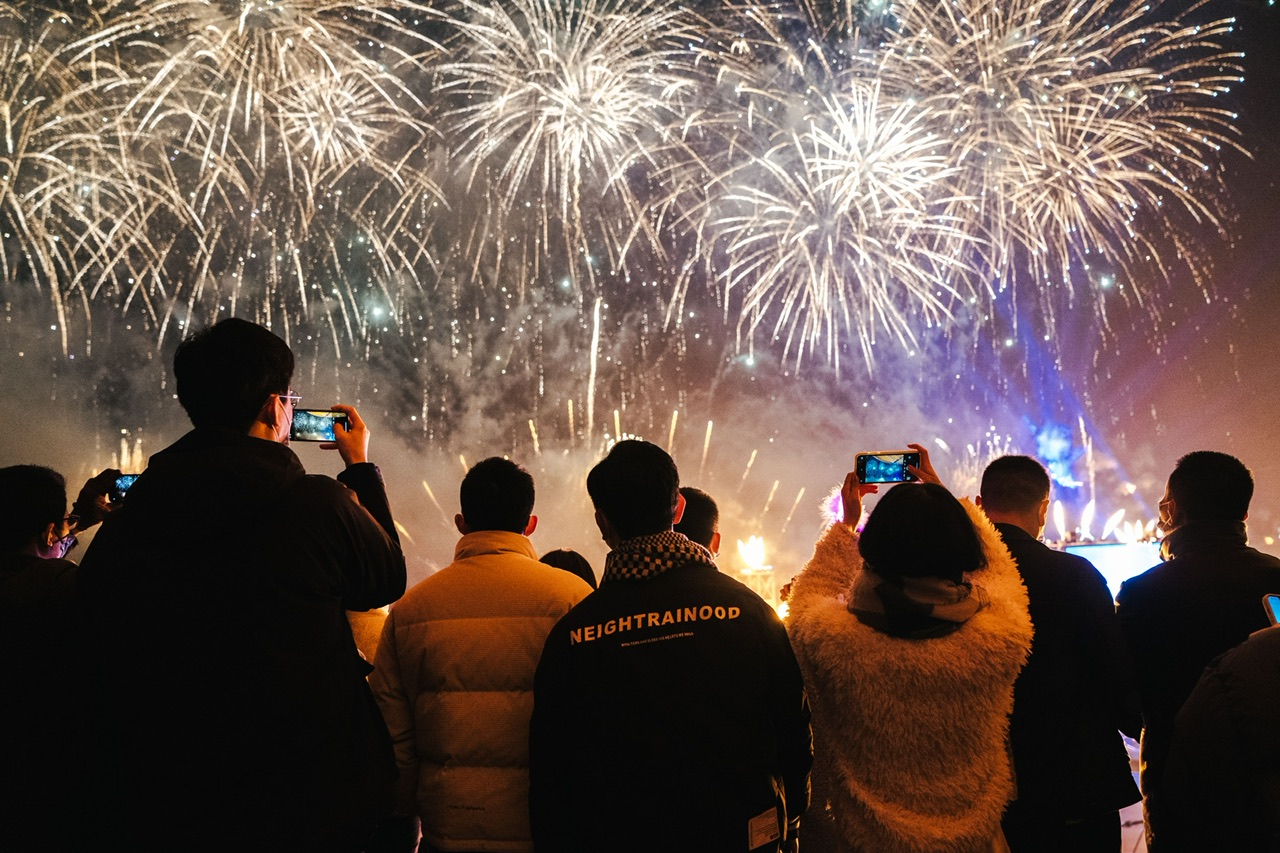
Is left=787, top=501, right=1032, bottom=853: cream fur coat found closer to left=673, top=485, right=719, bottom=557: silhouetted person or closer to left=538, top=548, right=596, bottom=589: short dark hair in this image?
left=673, top=485, right=719, bottom=557: silhouetted person

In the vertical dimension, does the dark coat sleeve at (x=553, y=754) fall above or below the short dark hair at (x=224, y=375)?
below

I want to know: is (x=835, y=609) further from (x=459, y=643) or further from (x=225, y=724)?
(x=225, y=724)

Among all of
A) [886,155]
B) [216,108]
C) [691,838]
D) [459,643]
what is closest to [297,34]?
[216,108]

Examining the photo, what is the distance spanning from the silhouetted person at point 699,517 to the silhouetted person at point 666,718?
1.61 meters

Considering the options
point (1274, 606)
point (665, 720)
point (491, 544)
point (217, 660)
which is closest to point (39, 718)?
point (217, 660)

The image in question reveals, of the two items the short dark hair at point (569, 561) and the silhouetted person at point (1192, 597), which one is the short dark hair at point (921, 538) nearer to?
the silhouetted person at point (1192, 597)

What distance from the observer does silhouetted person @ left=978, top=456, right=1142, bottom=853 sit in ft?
9.72

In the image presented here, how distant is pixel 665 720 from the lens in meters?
2.54

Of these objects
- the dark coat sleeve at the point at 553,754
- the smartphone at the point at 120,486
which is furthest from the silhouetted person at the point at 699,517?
the smartphone at the point at 120,486

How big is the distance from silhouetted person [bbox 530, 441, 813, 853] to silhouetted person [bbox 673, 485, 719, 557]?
161cm

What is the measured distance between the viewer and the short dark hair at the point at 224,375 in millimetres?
2625

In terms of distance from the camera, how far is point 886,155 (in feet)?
49.4

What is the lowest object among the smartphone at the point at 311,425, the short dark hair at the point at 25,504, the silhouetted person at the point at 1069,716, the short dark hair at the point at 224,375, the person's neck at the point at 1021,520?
the silhouetted person at the point at 1069,716

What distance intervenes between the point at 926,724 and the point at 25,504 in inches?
145
